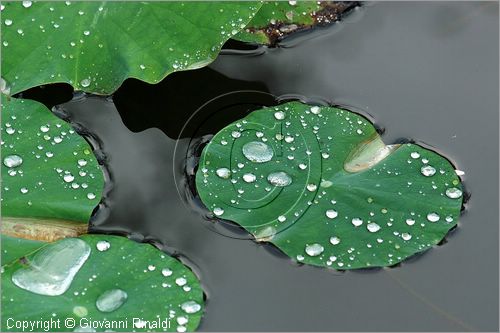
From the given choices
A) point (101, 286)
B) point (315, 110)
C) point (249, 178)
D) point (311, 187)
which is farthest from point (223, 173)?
point (101, 286)

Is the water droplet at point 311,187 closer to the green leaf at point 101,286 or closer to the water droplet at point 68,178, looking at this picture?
the green leaf at point 101,286

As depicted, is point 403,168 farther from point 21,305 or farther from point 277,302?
point 21,305

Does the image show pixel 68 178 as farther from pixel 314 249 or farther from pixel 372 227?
pixel 372 227

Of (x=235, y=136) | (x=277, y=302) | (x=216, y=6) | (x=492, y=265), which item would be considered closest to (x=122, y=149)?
(x=235, y=136)

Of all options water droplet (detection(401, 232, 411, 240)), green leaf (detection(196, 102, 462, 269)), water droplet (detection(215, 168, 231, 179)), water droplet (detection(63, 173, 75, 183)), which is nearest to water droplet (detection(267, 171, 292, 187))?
green leaf (detection(196, 102, 462, 269))

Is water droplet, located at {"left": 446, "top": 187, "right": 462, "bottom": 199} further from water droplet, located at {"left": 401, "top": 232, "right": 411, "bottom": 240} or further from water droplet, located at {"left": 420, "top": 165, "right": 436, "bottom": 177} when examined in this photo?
water droplet, located at {"left": 401, "top": 232, "right": 411, "bottom": 240}

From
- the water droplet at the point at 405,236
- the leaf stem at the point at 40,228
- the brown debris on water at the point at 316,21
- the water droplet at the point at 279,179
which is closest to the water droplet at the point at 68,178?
the leaf stem at the point at 40,228
